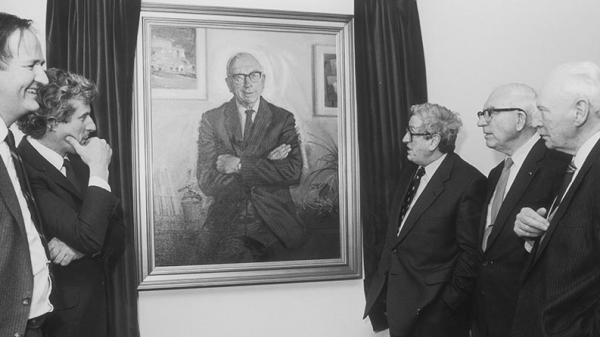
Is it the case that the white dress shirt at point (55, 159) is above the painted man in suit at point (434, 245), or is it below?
above

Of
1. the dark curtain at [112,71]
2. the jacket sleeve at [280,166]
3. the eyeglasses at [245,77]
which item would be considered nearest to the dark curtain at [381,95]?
the jacket sleeve at [280,166]

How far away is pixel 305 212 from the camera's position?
11.4 feet

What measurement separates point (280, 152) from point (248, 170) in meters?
0.23

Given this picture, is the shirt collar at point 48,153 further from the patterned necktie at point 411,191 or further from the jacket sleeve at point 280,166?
the patterned necktie at point 411,191

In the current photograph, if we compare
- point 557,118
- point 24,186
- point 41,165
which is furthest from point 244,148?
point 557,118

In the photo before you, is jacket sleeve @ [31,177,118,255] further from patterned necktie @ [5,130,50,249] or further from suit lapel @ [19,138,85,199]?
patterned necktie @ [5,130,50,249]

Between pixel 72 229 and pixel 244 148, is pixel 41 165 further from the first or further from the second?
pixel 244 148

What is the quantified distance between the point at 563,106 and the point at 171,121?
2087mm

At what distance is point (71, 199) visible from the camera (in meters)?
2.32

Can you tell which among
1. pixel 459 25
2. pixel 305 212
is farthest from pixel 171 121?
pixel 459 25

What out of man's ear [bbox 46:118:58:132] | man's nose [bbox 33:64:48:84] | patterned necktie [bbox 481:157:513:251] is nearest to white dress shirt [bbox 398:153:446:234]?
patterned necktie [bbox 481:157:513:251]

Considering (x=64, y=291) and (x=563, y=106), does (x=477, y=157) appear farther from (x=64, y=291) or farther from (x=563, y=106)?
(x=64, y=291)

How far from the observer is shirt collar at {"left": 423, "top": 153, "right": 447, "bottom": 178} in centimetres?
314

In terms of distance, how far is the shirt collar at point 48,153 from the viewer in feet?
7.71
